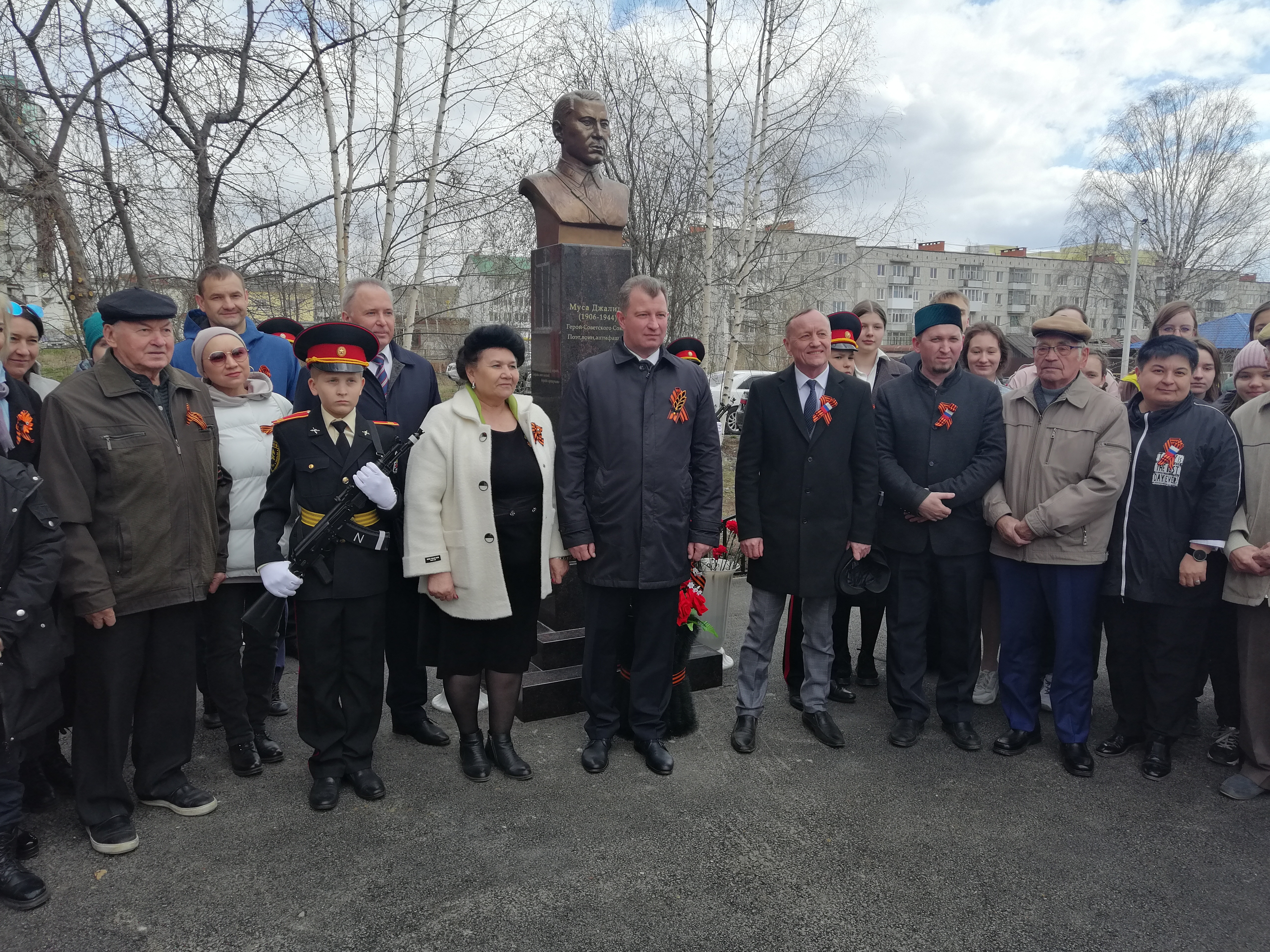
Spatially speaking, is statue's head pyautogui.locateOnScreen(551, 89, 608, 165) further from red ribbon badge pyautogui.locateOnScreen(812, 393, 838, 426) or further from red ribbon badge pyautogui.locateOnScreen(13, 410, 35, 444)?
red ribbon badge pyautogui.locateOnScreen(13, 410, 35, 444)

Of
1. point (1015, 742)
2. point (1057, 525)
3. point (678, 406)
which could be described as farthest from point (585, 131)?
point (1015, 742)

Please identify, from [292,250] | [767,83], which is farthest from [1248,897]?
[767,83]

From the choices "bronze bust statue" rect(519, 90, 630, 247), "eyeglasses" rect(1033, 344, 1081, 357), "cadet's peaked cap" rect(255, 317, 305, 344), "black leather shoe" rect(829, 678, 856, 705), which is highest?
"bronze bust statue" rect(519, 90, 630, 247)

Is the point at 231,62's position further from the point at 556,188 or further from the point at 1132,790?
the point at 1132,790

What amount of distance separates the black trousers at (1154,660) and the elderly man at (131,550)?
4.12 metres

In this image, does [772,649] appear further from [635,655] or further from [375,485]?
[375,485]

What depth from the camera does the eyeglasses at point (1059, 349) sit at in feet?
12.0

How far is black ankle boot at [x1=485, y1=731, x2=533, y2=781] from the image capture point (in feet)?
11.4

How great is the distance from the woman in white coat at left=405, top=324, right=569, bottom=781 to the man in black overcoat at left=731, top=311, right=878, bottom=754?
101 cm

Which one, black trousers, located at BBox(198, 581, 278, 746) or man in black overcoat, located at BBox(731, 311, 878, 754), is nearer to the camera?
black trousers, located at BBox(198, 581, 278, 746)

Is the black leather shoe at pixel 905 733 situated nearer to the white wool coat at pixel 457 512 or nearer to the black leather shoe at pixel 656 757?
the black leather shoe at pixel 656 757

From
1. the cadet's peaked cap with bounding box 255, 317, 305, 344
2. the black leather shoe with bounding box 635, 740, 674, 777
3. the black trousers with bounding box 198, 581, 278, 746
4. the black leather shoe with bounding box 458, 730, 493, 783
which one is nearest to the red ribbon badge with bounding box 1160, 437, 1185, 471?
the black leather shoe with bounding box 635, 740, 674, 777

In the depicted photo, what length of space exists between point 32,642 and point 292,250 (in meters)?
8.02

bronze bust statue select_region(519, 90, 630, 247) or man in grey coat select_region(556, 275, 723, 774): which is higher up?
bronze bust statue select_region(519, 90, 630, 247)
